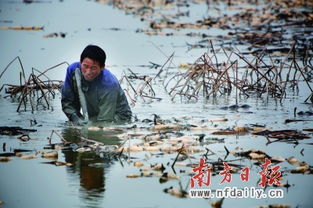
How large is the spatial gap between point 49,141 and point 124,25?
11.4 m

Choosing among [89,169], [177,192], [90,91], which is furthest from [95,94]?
[177,192]

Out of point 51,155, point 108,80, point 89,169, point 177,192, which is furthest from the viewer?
point 108,80

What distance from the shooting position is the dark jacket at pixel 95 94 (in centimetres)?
878

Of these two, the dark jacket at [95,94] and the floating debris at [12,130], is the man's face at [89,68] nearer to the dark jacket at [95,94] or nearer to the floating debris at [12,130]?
the dark jacket at [95,94]

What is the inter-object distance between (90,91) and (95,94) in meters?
0.07

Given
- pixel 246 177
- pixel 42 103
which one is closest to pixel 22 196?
pixel 246 177

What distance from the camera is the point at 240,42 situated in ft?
53.4

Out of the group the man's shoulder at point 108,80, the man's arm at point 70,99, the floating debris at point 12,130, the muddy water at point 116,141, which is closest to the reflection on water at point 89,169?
the muddy water at point 116,141

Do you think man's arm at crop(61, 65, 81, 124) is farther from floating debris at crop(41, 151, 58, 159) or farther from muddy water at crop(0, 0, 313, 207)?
floating debris at crop(41, 151, 58, 159)

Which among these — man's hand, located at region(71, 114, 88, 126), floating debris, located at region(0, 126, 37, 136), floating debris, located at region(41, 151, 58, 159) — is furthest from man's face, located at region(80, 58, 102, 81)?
floating debris, located at region(41, 151, 58, 159)

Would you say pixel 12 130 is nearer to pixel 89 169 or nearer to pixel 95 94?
pixel 95 94

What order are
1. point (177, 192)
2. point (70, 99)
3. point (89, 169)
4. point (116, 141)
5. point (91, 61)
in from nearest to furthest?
point (177, 192)
point (89, 169)
point (116, 141)
point (91, 61)
point (70, 99)

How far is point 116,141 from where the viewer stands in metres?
8.21

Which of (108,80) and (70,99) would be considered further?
(70,99)
